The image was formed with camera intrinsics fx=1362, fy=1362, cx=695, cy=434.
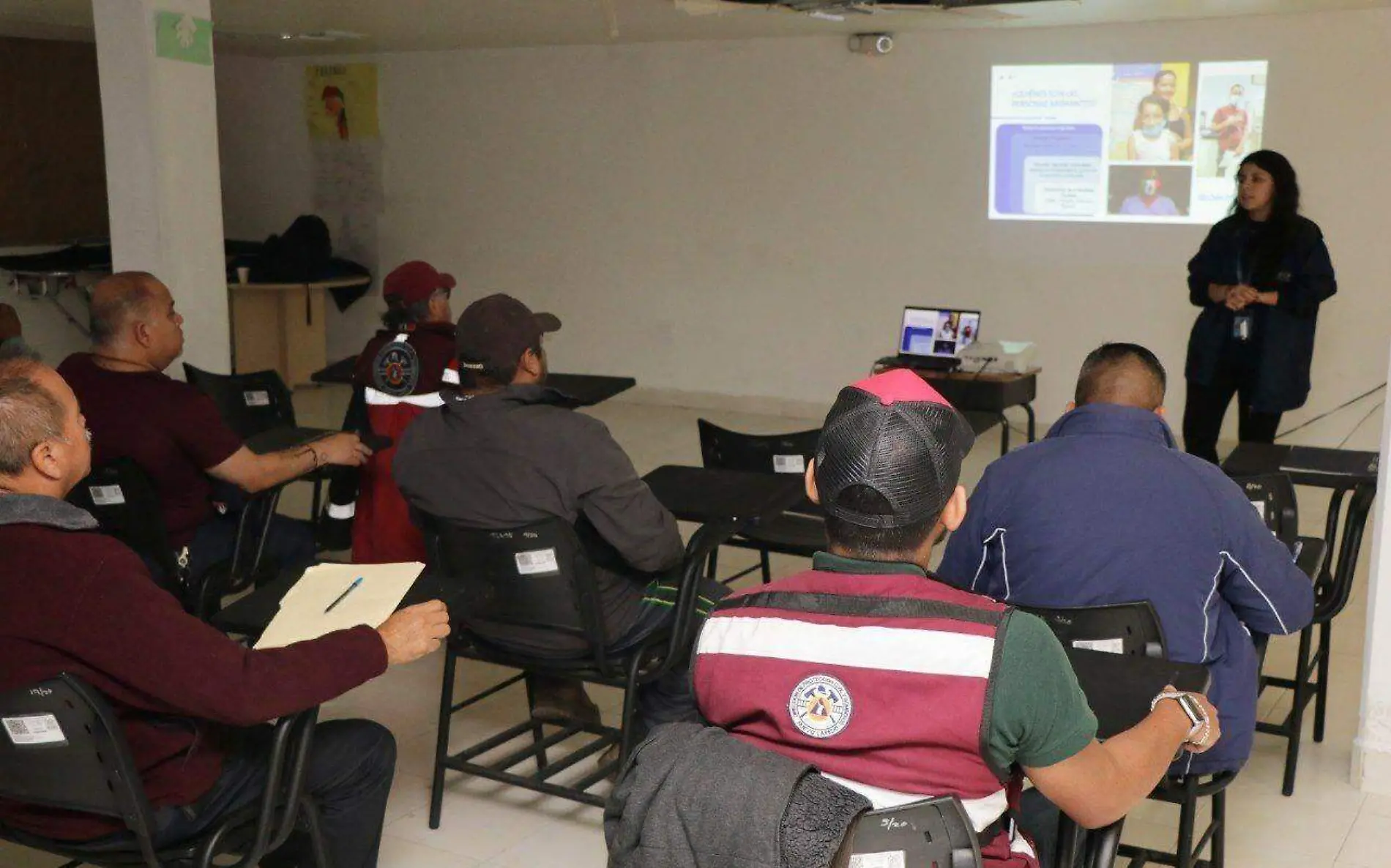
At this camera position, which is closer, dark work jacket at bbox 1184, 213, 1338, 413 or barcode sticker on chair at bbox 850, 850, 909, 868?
barcode sticker on chair at bbox 850, 850, 909, 868

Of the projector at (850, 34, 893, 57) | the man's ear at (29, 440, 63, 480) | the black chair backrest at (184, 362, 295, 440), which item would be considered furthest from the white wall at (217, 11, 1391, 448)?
the man's ear at (29, 440, 63, 480)

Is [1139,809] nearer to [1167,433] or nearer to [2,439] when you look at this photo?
[1167,433]

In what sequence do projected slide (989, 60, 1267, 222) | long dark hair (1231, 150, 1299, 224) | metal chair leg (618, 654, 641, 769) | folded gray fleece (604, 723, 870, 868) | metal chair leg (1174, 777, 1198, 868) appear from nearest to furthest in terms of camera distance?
folded gray fleece (604, 723, 870, 868), metal chair leg (1174, 777, 1198, 868), metal chair leg (618, 654, 641, 769), long dark hair (1231, 150, 1299, 224), projected slide (989, 60, 1267, 222)

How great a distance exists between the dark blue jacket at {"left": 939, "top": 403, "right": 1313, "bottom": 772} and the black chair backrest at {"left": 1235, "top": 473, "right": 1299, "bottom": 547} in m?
0.66

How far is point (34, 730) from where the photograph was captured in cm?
190

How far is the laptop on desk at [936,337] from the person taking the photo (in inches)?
253

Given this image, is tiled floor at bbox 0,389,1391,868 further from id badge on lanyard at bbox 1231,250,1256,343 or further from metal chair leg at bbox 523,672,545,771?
id badge on lanyard at bbox 1231,250,1256,343

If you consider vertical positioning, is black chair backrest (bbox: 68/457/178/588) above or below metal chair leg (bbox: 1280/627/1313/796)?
above

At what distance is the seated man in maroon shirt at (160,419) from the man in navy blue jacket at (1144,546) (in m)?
1.80

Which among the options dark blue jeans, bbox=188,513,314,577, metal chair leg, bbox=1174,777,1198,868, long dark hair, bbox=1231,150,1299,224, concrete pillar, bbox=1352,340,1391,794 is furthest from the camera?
long dark hair, bbox=1231,150,1299,224

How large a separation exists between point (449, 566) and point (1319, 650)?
226 cm

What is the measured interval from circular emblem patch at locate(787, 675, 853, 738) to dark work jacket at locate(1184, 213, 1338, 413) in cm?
453

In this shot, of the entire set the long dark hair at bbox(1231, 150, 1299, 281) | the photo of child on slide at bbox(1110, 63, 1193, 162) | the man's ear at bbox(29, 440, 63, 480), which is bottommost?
→ the man's ear at bbox(29, 440, 63, 480)

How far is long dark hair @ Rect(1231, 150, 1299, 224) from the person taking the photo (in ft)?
16.9
